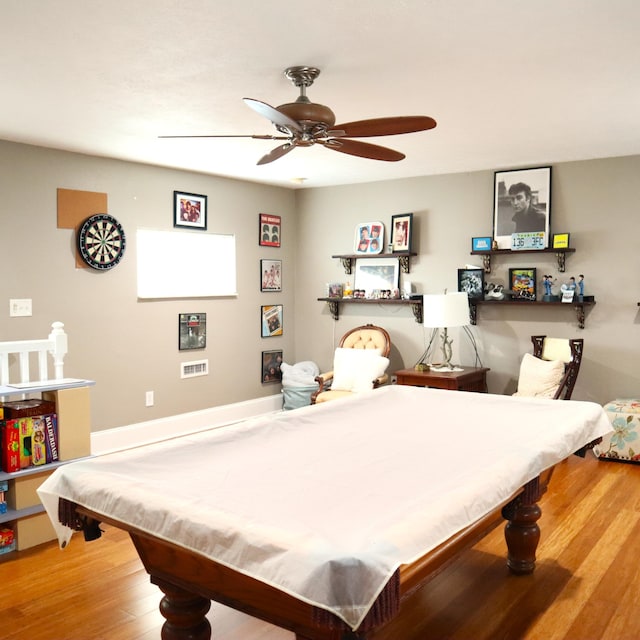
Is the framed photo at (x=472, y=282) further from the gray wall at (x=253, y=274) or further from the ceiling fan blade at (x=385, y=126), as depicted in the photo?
the ceiling fan blade at (x=385, y=126)

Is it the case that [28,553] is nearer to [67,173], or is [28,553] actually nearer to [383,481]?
[383,481]

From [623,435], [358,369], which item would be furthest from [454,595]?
[358,369]

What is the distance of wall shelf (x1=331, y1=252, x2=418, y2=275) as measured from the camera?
620 centimetres

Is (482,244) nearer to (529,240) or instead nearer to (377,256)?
(529,240)

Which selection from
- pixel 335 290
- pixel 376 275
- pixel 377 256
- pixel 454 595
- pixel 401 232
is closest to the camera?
pixel 454 595

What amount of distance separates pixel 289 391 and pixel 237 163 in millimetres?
2478

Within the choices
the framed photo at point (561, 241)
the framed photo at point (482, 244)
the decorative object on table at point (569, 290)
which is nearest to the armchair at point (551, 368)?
the decorative object on table at point (569, 290)

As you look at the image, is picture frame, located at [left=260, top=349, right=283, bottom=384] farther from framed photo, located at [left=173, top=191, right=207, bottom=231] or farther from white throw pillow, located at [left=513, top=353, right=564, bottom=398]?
white throw pillow, located at [left=513, top=353, right=564, bottom=398]

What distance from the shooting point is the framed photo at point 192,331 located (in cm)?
579

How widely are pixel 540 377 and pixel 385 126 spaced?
9.72 feet

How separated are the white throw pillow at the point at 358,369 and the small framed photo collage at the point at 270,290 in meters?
1.03

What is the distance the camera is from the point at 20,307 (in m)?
4.62

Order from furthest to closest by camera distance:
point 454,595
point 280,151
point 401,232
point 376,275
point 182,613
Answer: point 376,275 < point 401,232 < point 280,151 < point 454,595 < point 182,613

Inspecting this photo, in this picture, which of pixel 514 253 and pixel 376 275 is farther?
pixel 376 275
